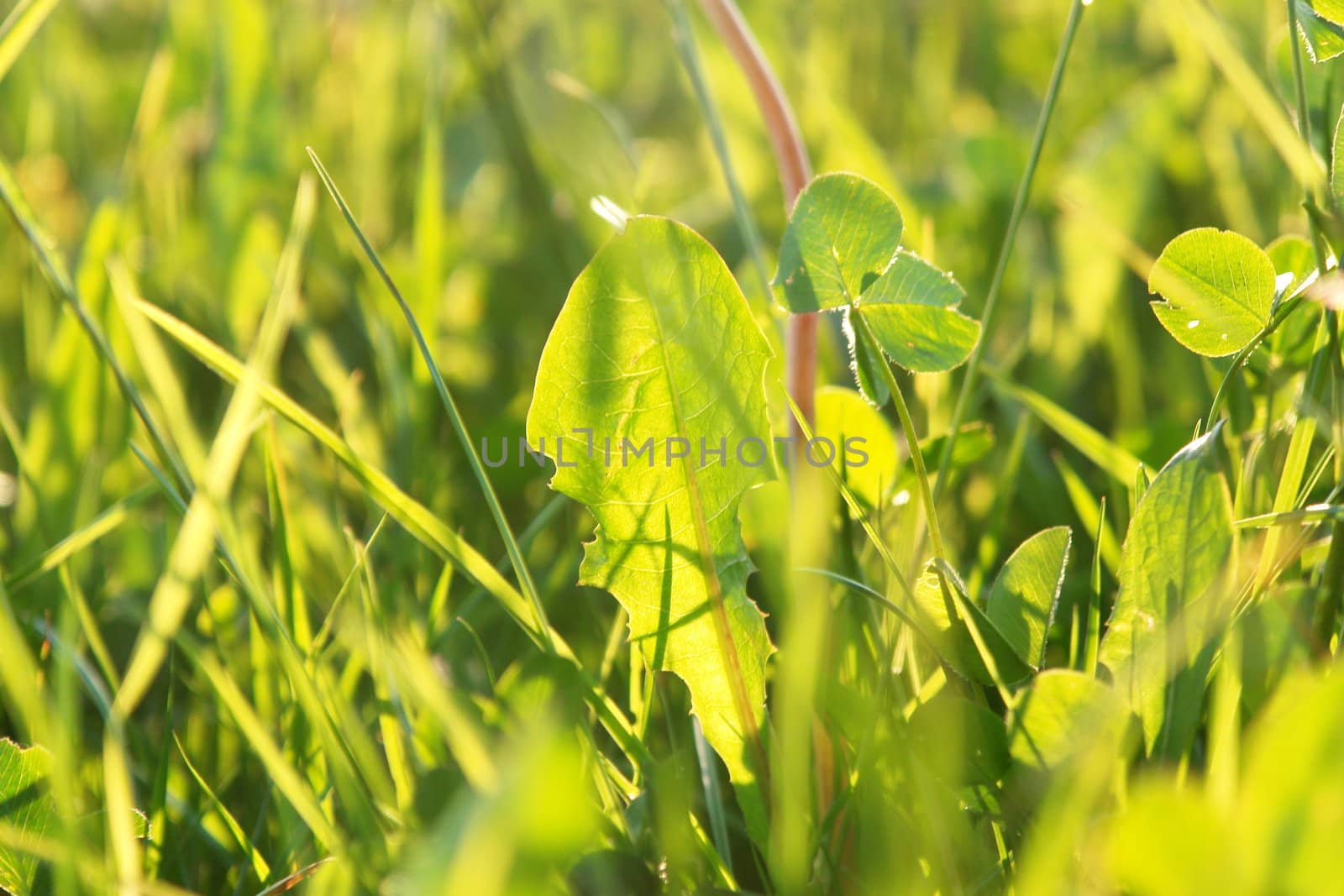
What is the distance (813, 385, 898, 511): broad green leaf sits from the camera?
28.8 inches

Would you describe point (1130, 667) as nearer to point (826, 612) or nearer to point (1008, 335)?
point (826, 612)

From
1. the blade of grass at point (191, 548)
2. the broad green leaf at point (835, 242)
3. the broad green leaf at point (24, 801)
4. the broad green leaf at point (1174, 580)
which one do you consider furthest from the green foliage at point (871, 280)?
the broad green leaf at point (24, 801)

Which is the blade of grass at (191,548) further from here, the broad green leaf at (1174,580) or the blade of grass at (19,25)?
the broad green leaf at (1174,580)

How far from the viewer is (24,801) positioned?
0.56 metres

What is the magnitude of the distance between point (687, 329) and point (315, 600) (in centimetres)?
34

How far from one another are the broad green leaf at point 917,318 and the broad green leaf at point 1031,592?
0.10 metres

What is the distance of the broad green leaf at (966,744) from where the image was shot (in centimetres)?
49

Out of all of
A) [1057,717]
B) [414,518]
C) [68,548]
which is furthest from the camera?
[68,548]

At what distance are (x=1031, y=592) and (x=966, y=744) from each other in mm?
77

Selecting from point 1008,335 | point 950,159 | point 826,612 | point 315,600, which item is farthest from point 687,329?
point 950,159

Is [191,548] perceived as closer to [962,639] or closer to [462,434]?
[462,434]

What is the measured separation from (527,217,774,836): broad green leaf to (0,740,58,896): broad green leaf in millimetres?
274

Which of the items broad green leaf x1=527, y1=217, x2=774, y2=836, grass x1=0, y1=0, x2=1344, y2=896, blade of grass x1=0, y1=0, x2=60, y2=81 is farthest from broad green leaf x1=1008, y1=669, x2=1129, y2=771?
blade of grass x1=0, y1=0, x2=60, y2=81

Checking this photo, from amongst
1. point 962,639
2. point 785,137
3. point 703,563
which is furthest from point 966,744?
point 785,137
